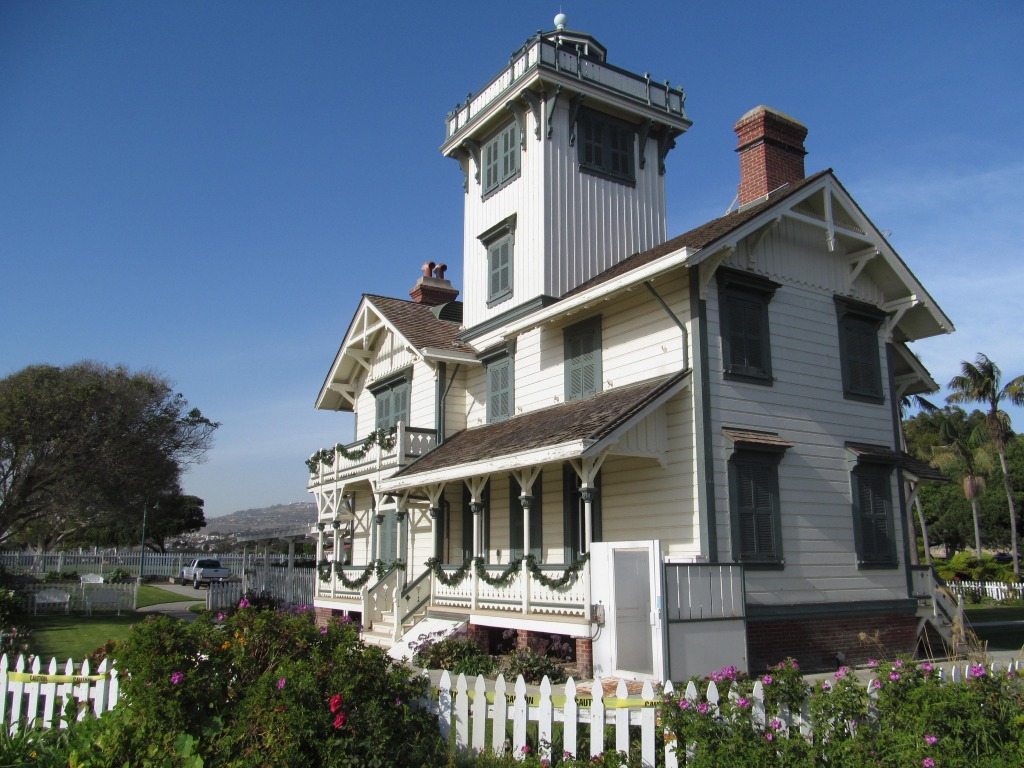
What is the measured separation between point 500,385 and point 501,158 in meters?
5.80

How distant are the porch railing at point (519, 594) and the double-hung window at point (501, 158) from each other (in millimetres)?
9466

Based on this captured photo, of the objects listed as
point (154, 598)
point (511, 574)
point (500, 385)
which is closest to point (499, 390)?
point (500, 385)

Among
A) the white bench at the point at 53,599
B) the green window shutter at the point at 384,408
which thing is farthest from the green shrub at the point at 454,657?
the white bench at the point at 53,599

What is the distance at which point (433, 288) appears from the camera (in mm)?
26297

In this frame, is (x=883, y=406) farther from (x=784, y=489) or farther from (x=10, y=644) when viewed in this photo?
(x=10, y=644)

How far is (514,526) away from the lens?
1803 centimetres

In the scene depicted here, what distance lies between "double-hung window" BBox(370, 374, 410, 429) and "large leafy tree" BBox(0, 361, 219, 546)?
34.2ft

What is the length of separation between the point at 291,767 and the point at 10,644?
12.7 metres

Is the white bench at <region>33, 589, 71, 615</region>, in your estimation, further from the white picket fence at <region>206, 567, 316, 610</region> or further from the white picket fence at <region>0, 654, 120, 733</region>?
the white picket fence at <region>0, 654, 120, 733</region>

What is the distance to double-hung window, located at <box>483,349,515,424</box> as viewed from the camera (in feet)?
63.3

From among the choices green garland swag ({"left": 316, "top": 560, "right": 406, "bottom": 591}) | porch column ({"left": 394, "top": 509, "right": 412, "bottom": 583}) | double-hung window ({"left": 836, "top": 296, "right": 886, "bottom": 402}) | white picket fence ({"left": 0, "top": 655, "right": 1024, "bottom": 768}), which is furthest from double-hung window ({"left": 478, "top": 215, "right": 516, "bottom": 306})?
white picket fence ({"left": 0, "top": 655, "right": 1024, "bottom": 768})

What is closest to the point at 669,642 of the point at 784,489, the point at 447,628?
the point at 784,489

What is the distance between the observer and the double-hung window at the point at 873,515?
630 inches

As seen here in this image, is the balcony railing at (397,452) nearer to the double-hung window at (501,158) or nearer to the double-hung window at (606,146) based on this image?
the double-hung window at (501,158)
